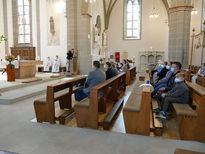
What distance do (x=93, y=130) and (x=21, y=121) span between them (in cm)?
162

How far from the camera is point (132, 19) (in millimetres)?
19297

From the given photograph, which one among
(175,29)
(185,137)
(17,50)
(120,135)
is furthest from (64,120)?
(17,50)

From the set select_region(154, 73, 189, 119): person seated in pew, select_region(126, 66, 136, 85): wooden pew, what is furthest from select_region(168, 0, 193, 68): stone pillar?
select_region(154, 73, 189, 119): person seated in pew

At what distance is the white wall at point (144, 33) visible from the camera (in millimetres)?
18188

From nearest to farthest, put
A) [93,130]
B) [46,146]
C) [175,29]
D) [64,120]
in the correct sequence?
[46,146]
[93,130]
[64,120]
[175,29]

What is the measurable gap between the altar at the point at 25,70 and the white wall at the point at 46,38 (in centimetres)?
400

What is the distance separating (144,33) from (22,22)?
38.7 feet

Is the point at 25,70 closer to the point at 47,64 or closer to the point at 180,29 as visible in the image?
the point at 47,64

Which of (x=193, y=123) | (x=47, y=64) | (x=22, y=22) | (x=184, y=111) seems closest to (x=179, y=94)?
(x=184, y=111)

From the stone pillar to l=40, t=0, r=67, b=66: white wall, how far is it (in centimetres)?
717

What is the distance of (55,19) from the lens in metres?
12.9

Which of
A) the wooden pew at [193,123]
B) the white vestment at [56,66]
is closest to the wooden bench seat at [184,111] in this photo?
the wooden pew at [193,123]

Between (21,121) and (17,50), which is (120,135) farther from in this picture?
(17,50)

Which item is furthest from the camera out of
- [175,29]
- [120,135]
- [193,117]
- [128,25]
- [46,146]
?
[128,25]
